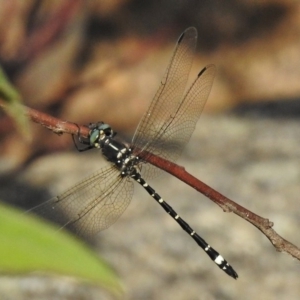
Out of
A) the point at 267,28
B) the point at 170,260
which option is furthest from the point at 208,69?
the point at 267,28

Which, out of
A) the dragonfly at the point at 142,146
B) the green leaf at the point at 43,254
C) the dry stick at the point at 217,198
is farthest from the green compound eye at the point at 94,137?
the green leaf at the point at 43,254

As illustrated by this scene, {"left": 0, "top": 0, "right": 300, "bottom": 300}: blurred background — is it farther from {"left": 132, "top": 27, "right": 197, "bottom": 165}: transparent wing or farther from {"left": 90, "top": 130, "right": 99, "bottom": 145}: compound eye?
{"left": 90, "top": 130, "right": 99, "bottom": 145}: compound eye

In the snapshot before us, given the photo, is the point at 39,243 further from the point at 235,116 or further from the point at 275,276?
the point at 235,116

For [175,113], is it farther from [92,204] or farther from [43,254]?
[43,254]

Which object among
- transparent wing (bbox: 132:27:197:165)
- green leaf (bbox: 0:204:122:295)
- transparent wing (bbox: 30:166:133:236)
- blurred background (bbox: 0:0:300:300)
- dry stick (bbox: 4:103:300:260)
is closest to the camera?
green leaf (bbox: 0:204:122:295)

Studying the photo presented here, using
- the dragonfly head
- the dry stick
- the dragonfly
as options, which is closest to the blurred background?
the dragonfly

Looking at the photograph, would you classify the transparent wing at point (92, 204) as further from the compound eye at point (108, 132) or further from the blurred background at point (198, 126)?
the blurred background at point (198, 126)

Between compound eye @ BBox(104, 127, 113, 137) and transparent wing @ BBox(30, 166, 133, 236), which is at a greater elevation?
compound eye @ BBox(104, 127, 113, 137)

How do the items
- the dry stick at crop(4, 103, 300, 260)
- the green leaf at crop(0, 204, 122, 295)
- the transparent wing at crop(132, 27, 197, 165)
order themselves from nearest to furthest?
1. the green leaf at crop(0, 204, 122, 295)
2. the dry stick at crop(4, 103, 300, 260)
3. the transparent wing at crop(132, 27, 197, 165)
